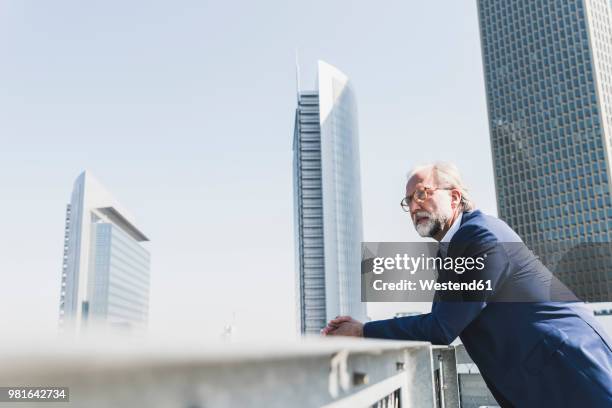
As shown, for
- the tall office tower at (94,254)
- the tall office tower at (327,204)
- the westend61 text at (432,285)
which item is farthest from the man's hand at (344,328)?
the tall office tower at (94,254)

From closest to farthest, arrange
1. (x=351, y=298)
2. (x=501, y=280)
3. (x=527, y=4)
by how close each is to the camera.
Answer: (x=501, y=280), (x=351, y=298), (x=527, y=4)

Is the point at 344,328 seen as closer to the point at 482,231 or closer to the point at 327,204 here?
the point at 482,231

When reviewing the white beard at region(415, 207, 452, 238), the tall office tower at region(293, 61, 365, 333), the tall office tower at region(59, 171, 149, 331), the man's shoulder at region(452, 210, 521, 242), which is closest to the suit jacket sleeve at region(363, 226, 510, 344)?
the man's shoulder at region(452, 210, 521, 242)

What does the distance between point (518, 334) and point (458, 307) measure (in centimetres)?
18

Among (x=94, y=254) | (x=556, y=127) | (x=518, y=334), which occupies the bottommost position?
(x=518, y=334)

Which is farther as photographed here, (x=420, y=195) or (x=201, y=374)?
(x=420, y=195)

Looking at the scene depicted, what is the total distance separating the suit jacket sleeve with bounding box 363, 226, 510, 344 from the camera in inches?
54.4

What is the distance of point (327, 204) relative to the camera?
221 ft

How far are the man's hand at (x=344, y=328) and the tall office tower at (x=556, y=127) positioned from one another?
72679 millimetres

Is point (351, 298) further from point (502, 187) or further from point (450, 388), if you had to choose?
point (450, 388)

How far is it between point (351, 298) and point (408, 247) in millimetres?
63505

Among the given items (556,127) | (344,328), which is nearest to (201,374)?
(344,328)

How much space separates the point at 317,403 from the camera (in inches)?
40.8

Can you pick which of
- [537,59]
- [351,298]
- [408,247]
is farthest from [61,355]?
[537,59]
